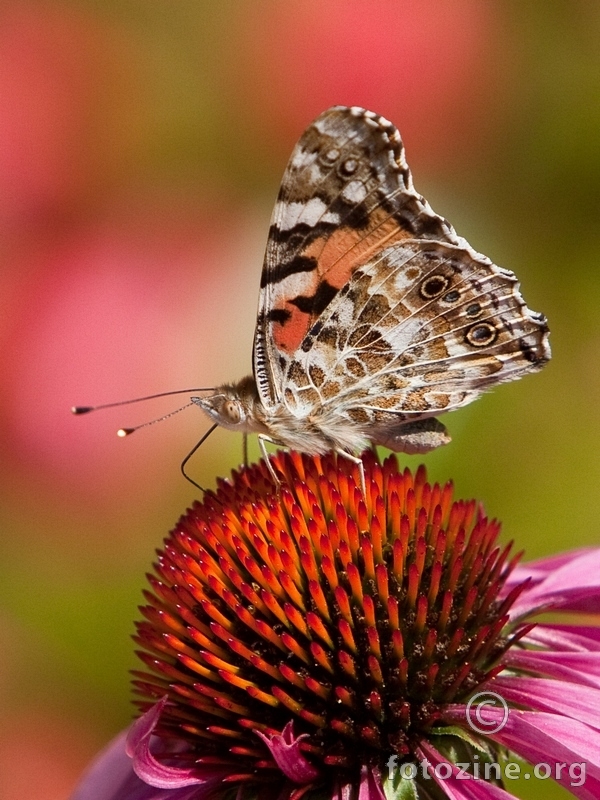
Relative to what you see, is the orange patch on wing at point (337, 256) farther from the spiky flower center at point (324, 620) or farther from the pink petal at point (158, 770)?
the pink petal at point (158, 770)

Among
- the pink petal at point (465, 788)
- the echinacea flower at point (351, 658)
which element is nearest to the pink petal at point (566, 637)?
the echinacea flower at point (351, 658)

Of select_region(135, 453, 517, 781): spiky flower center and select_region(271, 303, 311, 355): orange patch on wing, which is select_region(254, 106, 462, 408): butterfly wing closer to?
select_region(271, 303, 311, 355): orange patch on wing

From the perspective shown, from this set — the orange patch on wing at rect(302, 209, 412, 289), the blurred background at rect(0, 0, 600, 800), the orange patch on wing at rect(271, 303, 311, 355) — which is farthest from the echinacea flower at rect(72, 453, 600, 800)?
the blurred background at rect(0, 0, 600, 800)

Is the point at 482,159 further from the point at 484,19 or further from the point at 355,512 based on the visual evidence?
the point at 355,512

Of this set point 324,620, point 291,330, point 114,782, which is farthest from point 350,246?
point 114,782

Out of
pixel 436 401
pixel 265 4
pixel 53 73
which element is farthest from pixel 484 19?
pixel 436 401

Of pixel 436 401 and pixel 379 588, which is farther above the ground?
pixel 436 401
